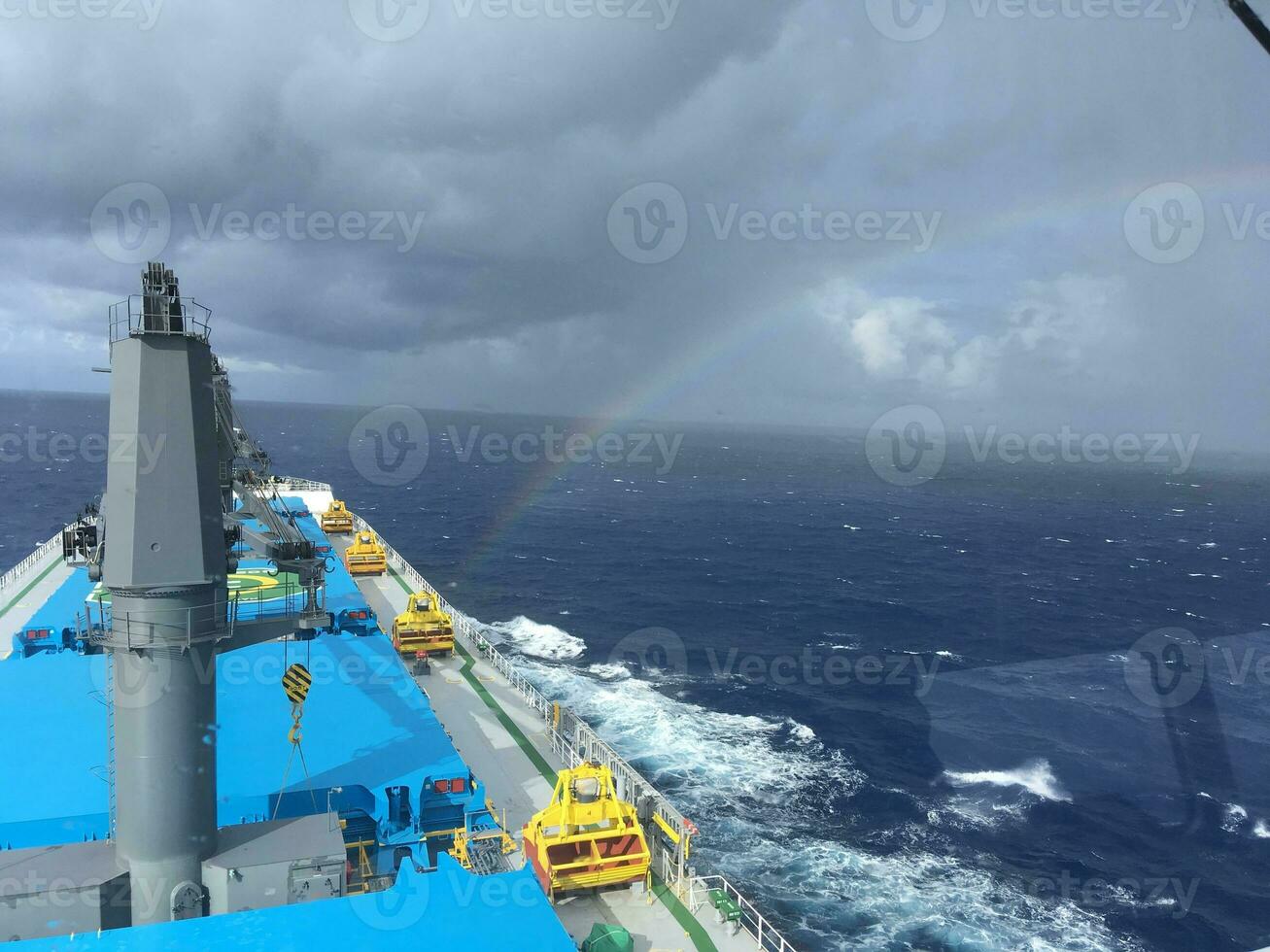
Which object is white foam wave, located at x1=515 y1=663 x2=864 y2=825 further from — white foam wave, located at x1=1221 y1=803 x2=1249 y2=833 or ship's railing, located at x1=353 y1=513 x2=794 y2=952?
white foam wave, located at x1=1221 y1=803 x2=1249 y2=833

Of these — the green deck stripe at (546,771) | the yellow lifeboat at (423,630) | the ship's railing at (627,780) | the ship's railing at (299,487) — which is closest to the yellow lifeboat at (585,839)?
the green deck stripe at (546,771)

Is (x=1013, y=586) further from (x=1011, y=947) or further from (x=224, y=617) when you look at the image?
(x=224, y=617)

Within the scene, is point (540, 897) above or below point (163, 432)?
below

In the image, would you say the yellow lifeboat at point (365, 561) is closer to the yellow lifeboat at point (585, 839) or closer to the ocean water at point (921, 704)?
the ocean water at point (921, 704)

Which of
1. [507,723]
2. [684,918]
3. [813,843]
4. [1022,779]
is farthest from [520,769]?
[1022,779]

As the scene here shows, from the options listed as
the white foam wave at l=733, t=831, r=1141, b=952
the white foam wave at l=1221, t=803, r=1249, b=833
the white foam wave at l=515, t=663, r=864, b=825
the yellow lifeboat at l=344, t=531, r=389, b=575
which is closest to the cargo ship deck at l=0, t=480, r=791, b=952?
the white foam wave at l=733, t=831, r=1141, b=952

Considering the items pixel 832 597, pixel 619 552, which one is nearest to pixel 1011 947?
pixel 832 597

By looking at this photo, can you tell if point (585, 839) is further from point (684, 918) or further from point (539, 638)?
point (539, 638)
